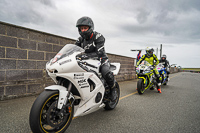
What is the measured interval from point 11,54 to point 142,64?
5.54m

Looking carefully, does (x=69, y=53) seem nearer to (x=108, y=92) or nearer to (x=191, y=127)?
(x=108, y=92)

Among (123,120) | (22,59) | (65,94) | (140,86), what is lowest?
(123,120)

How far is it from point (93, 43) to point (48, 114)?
176 cm

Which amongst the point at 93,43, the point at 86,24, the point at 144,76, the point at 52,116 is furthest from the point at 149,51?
the point at 52,116

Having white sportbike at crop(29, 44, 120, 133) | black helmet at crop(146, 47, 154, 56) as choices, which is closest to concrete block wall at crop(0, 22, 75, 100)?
white sportbike at crop(29, 44, 120, 133)

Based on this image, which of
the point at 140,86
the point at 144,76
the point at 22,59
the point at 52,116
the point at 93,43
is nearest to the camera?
the point at 52,116

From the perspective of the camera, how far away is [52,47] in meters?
6.27

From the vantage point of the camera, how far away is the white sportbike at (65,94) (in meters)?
2.19

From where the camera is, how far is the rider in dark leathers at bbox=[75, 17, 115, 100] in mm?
3105

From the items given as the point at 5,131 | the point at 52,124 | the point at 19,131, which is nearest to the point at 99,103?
the point at 52,124

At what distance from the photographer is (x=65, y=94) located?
94.7 inches

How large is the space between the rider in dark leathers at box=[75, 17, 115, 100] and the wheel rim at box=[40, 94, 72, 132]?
1177 mm

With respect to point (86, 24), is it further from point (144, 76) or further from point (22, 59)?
point (144, 76)

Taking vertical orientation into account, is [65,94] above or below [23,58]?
below
